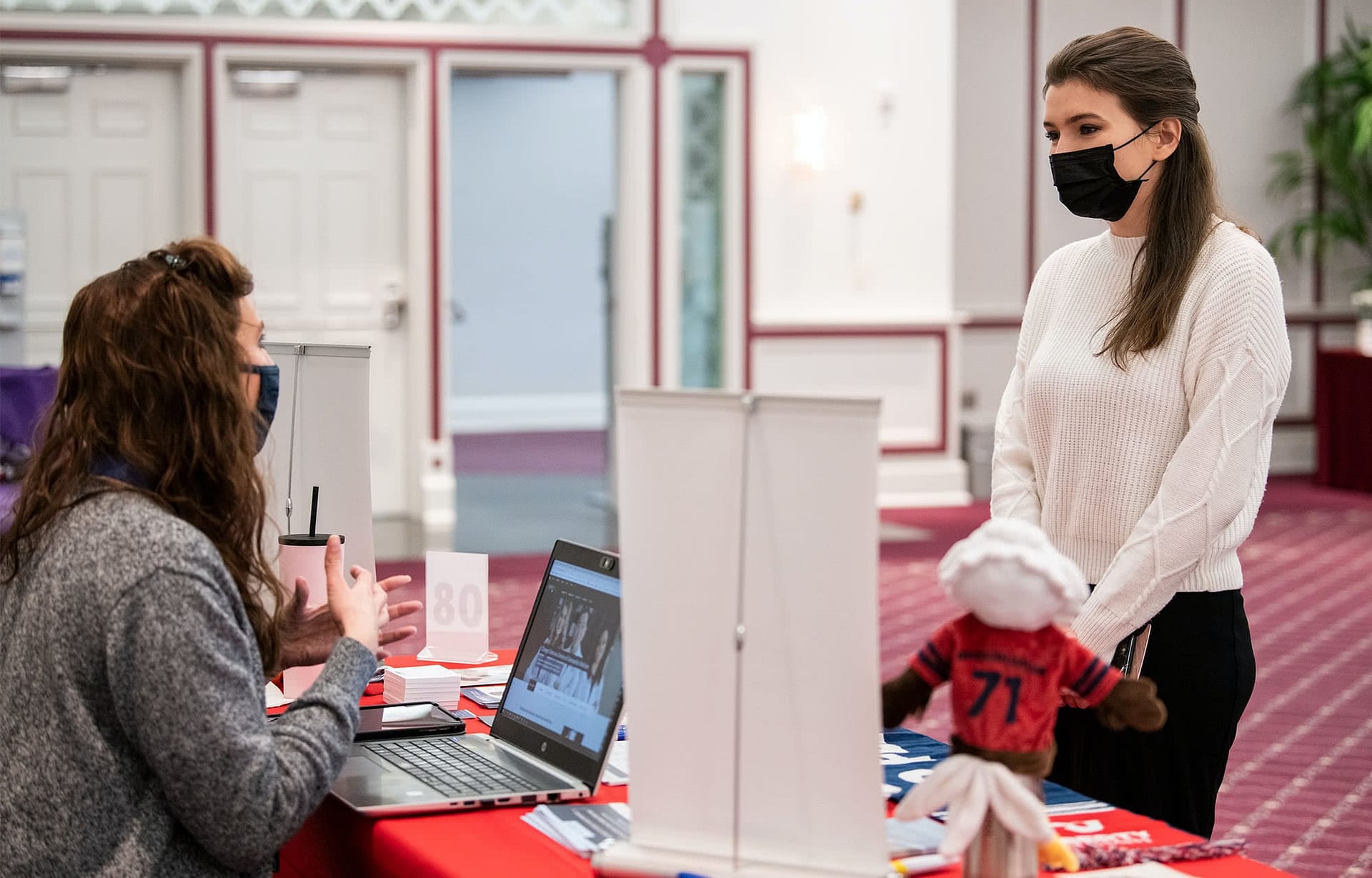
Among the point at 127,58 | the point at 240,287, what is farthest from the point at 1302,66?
the point at 240,287

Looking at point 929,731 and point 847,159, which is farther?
point 847,159

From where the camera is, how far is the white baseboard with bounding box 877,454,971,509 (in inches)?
368

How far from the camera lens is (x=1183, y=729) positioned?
6.81ft

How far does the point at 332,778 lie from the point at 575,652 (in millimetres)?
390

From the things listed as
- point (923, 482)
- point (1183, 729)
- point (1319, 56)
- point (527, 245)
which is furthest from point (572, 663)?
point (527, 245)

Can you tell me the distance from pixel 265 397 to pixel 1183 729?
1.21 metres

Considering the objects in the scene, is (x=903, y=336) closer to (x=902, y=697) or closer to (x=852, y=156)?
(x=852, y=156)

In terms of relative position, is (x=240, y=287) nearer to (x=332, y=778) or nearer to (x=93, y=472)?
(x=93, y=472)

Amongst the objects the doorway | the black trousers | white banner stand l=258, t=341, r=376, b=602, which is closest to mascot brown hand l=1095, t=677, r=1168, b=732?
the black trousers

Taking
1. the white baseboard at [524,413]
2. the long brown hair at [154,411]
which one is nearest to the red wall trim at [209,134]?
the white baseboard at [524,413]

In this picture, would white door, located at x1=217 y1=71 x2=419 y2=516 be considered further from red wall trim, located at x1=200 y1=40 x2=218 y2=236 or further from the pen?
the pen

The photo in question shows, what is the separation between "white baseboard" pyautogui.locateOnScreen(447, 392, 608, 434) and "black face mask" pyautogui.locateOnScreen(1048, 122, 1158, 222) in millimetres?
12002

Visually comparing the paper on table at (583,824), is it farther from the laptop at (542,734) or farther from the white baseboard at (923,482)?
the white baseboard at (923,482)

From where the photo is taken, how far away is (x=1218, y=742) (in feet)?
6.83
